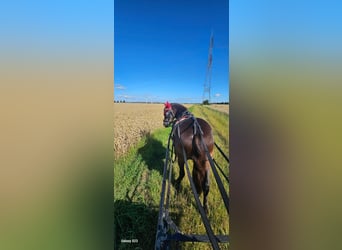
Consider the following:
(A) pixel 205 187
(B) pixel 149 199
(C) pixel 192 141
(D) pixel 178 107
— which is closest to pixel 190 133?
(C) pixel 192 141

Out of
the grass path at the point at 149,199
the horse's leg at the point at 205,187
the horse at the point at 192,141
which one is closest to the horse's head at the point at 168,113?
the horse at the point at 192,141

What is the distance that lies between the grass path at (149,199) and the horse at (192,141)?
0.04 meters

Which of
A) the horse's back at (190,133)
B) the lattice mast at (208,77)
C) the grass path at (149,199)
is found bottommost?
the grass path at (149,199)

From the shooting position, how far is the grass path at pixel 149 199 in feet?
5.08

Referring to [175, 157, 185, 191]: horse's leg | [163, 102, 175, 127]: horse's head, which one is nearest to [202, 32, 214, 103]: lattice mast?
[163, 102, 175, 127]: horse's head

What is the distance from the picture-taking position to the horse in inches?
64.2

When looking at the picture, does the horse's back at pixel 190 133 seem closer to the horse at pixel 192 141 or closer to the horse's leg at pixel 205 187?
the horse at pixel 192 141

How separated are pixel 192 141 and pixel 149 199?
0.38 meters
